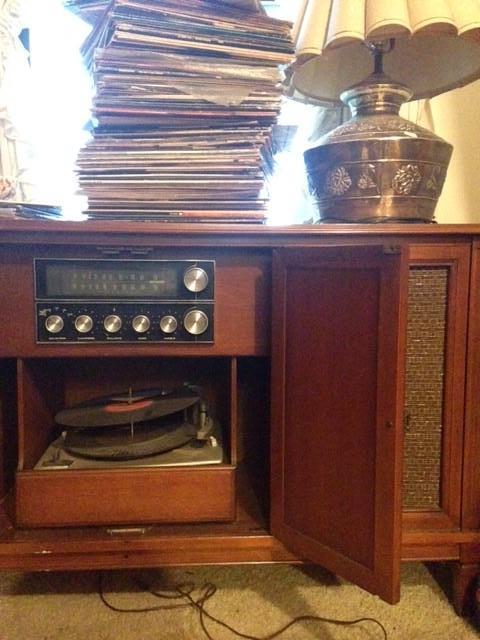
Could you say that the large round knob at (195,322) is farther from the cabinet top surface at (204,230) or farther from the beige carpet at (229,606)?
the beige carpet at (229,606)

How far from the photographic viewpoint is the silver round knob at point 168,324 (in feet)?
2.82

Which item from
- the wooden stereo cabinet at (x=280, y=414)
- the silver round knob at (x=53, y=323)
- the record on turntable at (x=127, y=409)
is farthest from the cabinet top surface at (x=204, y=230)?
the record on turntable at (x=127, y=409)

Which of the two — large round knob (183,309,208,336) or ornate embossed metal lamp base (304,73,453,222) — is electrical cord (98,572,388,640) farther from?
ornate embossed metal lamp base (304,73,453,222)

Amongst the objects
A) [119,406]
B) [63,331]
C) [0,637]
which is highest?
[63,331]

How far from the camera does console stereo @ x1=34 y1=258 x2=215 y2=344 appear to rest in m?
0.85

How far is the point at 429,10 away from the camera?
840 mm

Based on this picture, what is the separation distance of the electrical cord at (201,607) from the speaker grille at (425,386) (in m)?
0.23

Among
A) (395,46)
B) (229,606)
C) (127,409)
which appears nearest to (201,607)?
(229,606)

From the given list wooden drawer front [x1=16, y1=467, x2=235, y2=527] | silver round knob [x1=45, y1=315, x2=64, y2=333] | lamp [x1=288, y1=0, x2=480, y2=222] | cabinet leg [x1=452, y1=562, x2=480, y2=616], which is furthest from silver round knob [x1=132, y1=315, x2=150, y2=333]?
cabinet leg [x1=452, y1=562, x2=480, y2=616]

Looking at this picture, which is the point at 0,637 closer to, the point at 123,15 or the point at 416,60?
the point at 123,15

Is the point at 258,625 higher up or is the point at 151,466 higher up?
the point at 151,466

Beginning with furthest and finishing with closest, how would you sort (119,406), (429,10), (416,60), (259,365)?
(259,365), (416,60), (119,406), (429,10)

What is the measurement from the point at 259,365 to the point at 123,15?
0.74 meters

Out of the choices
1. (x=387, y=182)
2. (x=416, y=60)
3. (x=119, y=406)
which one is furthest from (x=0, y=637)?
(x=416, y=60)
